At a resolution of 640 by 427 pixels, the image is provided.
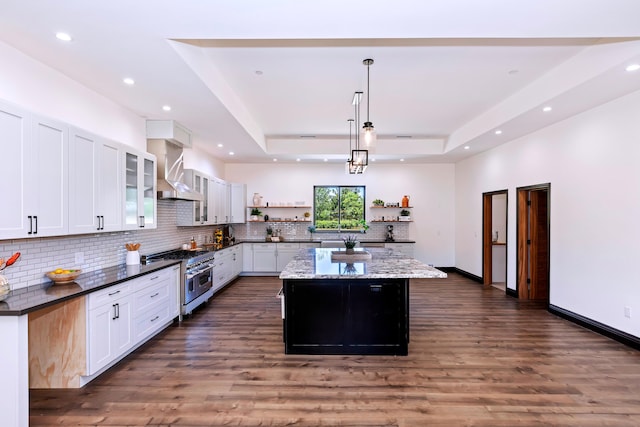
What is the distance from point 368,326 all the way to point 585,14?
3134 mm

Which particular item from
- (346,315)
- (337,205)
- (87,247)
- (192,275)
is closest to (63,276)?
(87,247)

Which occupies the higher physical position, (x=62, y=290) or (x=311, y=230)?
(x=311, y=230)

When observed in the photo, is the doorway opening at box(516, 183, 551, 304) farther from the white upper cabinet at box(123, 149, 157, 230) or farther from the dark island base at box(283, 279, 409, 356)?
the white upper cabinet at box(123, 149, 157, 230)

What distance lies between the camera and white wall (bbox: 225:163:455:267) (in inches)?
339

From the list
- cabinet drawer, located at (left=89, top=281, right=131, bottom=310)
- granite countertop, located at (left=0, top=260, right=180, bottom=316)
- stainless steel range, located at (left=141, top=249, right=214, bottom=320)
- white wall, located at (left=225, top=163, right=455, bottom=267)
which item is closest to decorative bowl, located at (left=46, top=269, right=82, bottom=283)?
granite countertop, located at (left=0, top=260, right=180, bottom=316)

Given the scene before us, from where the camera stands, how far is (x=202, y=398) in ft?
9.02

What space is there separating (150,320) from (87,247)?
3.42 feet

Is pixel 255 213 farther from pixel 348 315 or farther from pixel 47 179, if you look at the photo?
pixel 47 179

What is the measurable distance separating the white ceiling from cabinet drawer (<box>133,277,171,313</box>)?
2.17 metres

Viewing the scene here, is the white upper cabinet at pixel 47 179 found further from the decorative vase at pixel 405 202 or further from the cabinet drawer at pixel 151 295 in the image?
the decorative vase at pixel 405 202

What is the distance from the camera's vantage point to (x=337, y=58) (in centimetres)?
350

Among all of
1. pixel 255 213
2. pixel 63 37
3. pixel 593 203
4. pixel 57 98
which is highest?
pixel 63 37

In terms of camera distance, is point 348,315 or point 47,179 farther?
point 348,315

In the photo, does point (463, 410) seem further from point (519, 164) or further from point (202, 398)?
point (519, 164)
